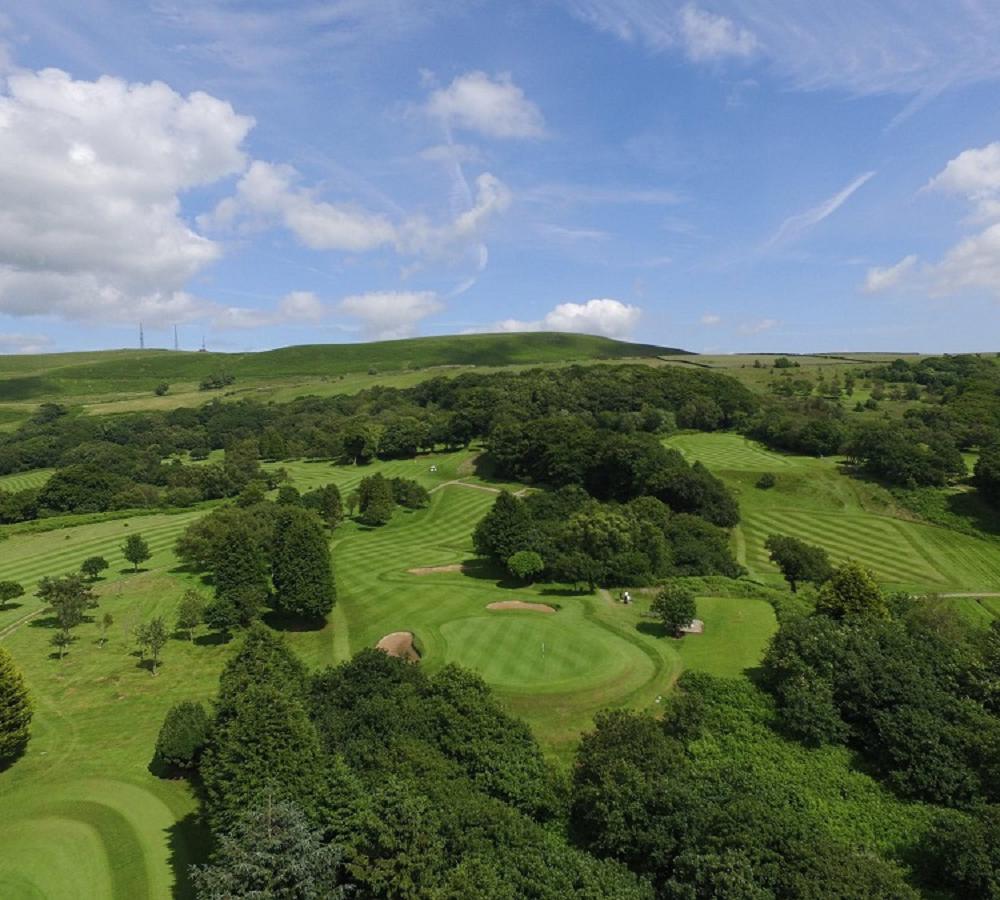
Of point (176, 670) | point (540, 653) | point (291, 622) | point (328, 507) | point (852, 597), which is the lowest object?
point (291, 622)

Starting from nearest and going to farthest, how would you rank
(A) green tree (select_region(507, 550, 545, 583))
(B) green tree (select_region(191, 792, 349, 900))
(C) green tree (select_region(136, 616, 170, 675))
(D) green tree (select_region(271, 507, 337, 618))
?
(B) green tree (select_region(191, 792, 349, 900)) → (C) green tree (select_region(136, 616, 170, 675)) → (D) green tree (select_region(271, 507, 337, 618)) → (A) green tree (select_region(507, 550, 545, 583))

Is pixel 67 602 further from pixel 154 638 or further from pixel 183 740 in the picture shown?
pixel 183 740

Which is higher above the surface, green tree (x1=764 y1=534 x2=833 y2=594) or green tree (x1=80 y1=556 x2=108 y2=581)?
green tree (x1=764 y1=534 x2=833 y2=594)

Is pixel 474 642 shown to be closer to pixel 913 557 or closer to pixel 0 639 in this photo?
pixel 0 639

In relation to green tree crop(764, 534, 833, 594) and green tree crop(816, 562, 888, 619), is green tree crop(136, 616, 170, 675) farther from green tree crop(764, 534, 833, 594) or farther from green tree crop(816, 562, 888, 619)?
green tree crop(764, 534, 833, 594)

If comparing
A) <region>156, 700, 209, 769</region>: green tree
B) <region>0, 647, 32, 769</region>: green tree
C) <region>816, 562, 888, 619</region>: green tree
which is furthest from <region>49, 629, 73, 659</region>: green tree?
<region>816, 562, 888, 619</region>: green tree

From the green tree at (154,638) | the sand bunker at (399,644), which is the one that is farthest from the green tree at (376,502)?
the green tree at (154,638)

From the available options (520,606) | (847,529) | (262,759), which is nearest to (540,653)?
(520,606)
